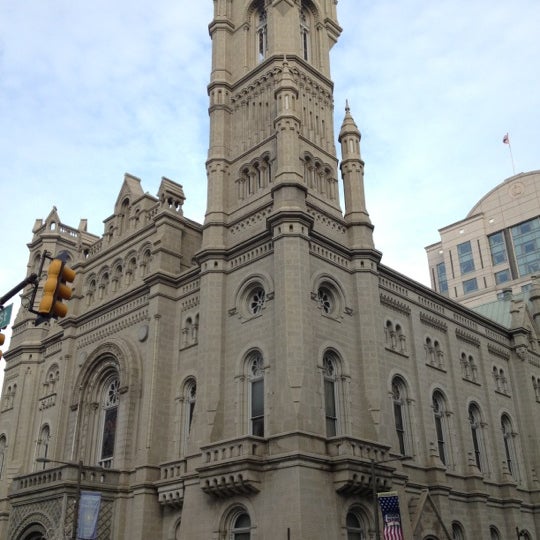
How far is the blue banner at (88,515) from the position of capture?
1214 inches

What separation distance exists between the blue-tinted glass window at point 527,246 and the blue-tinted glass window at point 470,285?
641 cm

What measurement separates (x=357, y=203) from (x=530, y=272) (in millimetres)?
49778

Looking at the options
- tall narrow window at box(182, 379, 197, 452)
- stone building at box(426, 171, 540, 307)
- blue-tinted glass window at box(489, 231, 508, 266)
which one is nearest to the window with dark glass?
tall narrow window at box(182, 379, 197, 452)

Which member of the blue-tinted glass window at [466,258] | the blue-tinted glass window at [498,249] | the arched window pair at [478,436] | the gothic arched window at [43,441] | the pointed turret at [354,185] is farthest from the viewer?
the blue-tinted glass window at [466,258]

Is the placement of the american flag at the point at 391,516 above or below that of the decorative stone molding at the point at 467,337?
below

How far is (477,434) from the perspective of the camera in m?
42.1

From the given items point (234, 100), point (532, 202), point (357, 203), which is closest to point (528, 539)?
point (357, 203)

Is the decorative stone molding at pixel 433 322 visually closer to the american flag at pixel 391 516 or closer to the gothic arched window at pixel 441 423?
the gothic arched window at pixel 441 423

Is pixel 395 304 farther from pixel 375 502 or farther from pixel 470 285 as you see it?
pixel 470 285

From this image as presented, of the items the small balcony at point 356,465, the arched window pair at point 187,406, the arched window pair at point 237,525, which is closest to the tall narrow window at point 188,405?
the arched window pair at point 187,406

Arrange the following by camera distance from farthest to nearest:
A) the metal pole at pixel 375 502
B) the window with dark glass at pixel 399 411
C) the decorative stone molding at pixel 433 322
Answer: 1. the decorative stone molding at pixel 433 322
2. the window with dark glass at pixel 399 411
3. the metal pole at pixel 375 502

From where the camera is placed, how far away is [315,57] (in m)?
42.6

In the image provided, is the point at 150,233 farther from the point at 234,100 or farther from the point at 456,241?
the point at 456,241

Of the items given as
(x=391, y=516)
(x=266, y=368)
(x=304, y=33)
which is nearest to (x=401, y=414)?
(x=391, y=516)
